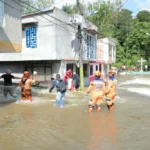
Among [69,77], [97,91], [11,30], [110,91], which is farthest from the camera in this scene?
[69,77]

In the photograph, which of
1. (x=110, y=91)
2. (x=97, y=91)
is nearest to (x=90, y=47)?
(x=110, y=91)

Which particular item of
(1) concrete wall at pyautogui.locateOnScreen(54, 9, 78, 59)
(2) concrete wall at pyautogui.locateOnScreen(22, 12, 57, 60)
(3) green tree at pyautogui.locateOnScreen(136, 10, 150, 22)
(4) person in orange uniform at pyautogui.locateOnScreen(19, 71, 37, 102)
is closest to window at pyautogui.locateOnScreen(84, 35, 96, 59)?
(1) concrete wall at pyautogui.locateOnScreen(54, 9, 78, 59)

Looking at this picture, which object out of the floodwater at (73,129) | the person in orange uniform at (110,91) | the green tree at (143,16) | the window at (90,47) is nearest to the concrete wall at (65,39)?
the window at (90,47)

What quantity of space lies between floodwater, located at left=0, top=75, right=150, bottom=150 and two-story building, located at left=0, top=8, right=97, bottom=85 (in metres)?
10.1

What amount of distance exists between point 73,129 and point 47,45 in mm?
14359

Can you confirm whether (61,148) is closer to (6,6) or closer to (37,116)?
(37,116)

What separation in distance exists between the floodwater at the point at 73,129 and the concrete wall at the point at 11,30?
2879mm

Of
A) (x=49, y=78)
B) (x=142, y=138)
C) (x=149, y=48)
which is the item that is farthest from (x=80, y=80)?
(x=149, y=48)

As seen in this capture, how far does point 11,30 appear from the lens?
13.4 m

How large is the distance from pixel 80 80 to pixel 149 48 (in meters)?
40.2

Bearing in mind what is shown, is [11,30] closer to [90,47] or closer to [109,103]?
[109,103]

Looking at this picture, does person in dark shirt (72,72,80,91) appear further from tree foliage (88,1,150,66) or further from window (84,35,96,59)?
tree foliage (88,1,150,66)

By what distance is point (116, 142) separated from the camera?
6883mm

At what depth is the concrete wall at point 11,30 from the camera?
1291 cm
